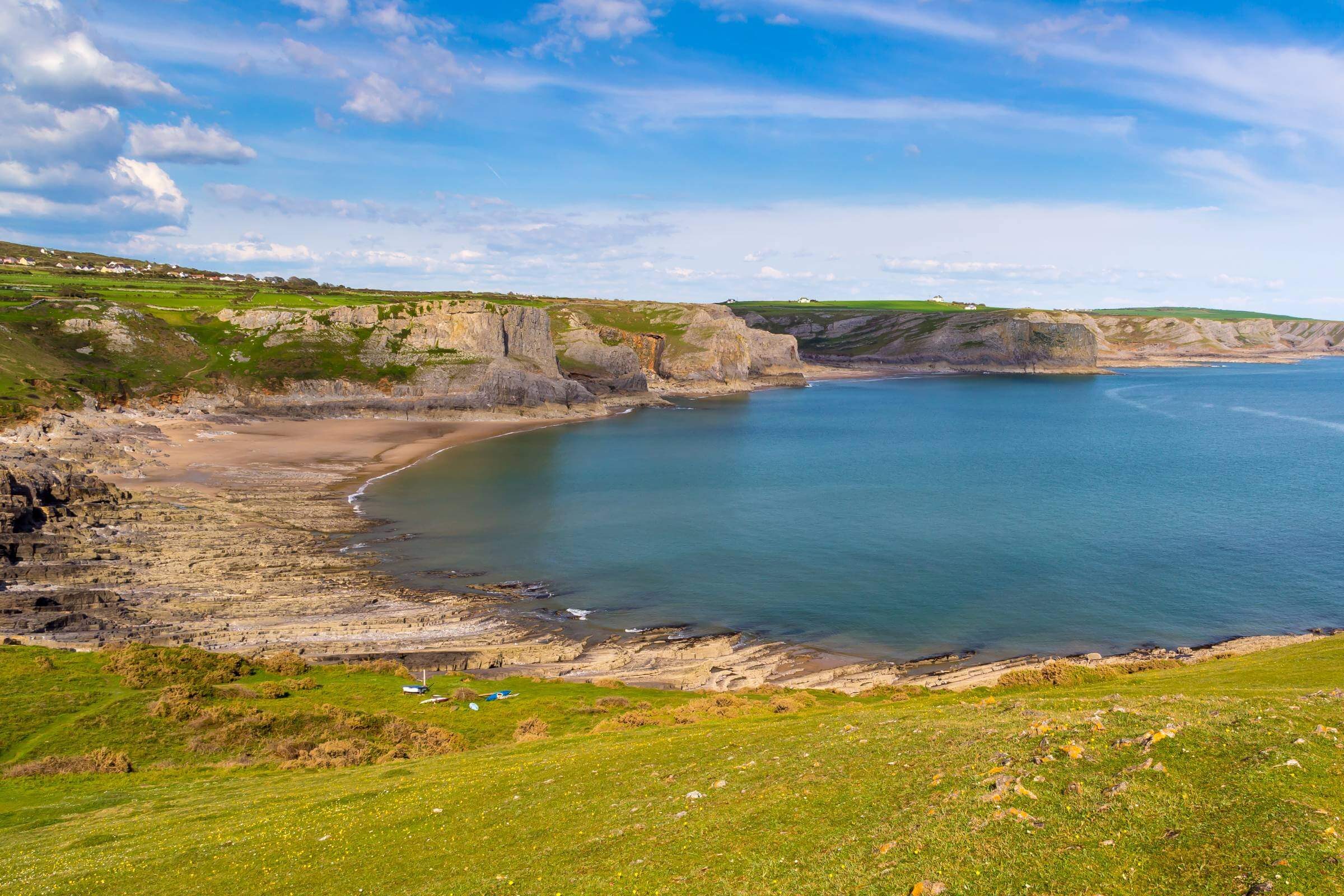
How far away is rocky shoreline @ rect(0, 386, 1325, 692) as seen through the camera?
40.6 meters

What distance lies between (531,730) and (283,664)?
14.9 meters

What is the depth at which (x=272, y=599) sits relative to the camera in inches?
1916

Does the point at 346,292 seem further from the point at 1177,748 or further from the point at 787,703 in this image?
the point at 1177,748

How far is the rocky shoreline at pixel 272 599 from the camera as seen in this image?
133ft

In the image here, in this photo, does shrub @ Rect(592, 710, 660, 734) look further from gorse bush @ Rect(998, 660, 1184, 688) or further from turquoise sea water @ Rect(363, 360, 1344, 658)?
turquoise sea water @ Rect(363, 360, 1344, 658)

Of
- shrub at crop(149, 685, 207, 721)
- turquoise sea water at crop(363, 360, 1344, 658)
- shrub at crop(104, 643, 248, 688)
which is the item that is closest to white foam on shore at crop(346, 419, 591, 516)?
turquoise sea water at crop(363, 360, 1344, 658)

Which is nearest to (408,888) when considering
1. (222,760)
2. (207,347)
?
(222,760)

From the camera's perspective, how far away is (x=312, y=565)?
5547cm

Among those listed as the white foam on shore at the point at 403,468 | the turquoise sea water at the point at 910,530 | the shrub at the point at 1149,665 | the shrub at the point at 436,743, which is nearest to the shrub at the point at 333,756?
the shrub at the point at 436,743

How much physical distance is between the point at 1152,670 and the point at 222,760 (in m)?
36.1

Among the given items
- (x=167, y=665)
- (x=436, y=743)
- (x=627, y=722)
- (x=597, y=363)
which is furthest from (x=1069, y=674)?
(x=597, y=363)

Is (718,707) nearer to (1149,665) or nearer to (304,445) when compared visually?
(1149,665)

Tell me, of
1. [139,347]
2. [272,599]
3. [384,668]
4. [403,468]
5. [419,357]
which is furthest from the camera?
[419,357]

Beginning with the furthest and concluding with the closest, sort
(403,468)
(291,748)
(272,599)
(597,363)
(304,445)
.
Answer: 1. (597,363)
2. (304,445)
3. (403,468)
4. (272,599)
5. (291,748)
